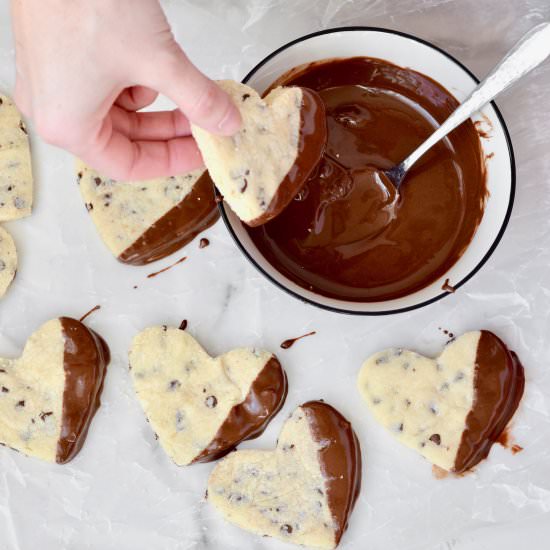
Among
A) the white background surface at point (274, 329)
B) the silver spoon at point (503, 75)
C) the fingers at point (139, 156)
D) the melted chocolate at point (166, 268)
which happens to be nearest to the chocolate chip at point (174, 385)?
the white background surface at point (274, 329)

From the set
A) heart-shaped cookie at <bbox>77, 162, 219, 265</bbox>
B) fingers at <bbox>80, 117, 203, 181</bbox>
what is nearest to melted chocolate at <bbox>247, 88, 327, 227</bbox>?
fingers at <bbox>80, 117, 203, 181</bbox>

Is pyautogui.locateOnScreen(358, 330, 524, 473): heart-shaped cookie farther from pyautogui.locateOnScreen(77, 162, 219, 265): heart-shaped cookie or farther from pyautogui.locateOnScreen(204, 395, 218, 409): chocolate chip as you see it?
pyautogui.locateOnScreen(77, 162, 219, 265): heart-shaped cookie

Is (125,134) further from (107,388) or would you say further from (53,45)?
(107,388)

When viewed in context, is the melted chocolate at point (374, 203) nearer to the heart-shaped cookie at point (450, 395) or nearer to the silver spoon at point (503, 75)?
the silver spoon at point (503, 75)

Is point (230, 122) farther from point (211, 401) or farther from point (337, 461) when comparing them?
point (337, 461)

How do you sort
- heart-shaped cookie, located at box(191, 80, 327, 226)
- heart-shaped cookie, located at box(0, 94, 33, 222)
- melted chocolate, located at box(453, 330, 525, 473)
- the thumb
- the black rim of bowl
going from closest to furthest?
the thumb
heart-shaped cookie, located at box(191, 80, 327, 226)
the black rim of bowl
melted chocolate, located at box(453, 330, 525, 473)
heart-shaped cookie, located at box(0, 94, 33, 222)

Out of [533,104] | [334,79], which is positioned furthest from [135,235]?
[533,104]

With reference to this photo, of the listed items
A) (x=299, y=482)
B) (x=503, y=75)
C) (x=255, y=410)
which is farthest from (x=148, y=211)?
(x=503, y=75)
